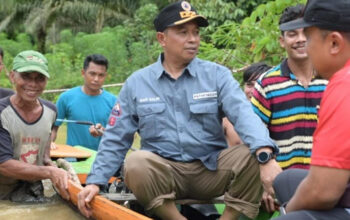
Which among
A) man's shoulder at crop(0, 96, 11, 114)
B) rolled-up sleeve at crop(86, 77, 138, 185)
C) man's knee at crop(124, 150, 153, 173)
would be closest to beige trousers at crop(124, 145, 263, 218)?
man's knee at crop(124, 150, 153, 173)

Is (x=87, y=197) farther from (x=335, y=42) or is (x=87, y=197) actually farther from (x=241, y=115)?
(x=335, y=42)

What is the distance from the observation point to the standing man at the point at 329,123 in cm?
168

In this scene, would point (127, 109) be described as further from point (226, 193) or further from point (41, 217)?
point (41, 217)

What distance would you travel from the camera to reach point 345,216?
1.81 metres

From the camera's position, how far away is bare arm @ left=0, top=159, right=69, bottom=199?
362cm

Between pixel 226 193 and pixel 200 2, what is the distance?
731 cm

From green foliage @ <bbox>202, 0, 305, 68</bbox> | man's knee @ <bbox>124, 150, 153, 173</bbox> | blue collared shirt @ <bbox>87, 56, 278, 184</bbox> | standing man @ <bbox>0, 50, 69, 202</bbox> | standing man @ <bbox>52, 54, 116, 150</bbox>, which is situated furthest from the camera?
green foliage @ <bbox>202, 0, 305, 68</bbox>

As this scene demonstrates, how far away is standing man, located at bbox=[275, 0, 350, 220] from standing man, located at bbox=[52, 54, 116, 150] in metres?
3.81

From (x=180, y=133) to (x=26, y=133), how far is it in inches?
49.2

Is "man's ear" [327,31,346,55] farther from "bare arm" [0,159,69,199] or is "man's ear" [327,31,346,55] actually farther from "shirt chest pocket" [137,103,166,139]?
"bare arm" [0,159,69,199]

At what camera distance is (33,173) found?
3.68 m

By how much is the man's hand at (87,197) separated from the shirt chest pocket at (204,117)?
645 mm

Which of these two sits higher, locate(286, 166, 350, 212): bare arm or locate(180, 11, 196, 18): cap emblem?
locate(180, 11, 196, 18): cap emblem

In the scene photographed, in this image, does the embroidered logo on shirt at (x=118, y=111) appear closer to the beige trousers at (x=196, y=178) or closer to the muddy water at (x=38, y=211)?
the beige trousers at (x=196, y=178)
